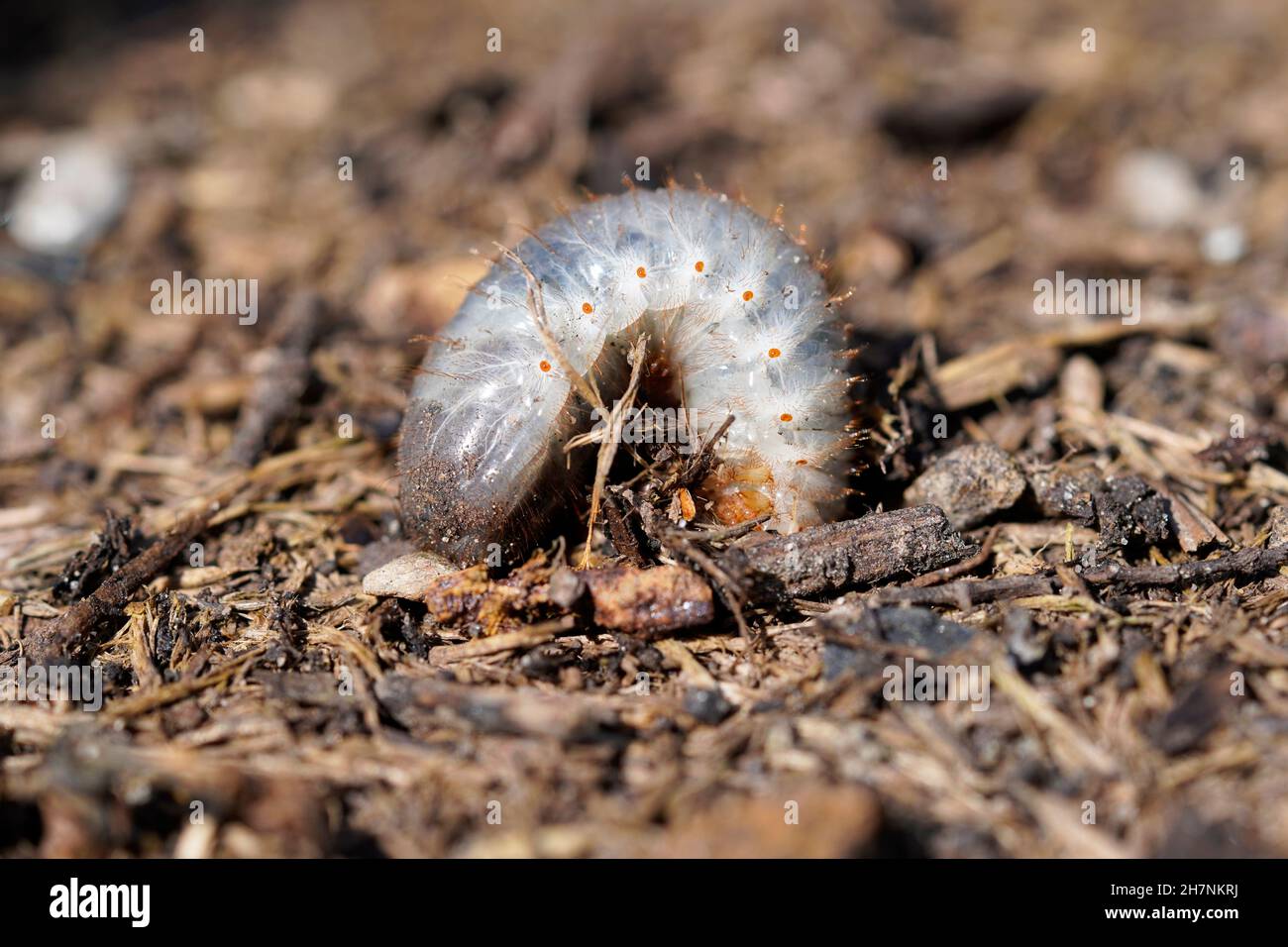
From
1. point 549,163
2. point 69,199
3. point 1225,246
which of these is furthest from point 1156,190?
point 69,199

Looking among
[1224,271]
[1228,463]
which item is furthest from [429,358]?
[1224,271]

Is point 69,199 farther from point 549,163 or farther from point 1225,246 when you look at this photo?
point 1225,246

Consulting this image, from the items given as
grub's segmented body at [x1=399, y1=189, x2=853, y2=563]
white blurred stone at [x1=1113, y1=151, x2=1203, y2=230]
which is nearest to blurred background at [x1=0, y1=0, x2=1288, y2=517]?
white blurred stone at [x1=1113, y1=151, x2=1203, y2=230]

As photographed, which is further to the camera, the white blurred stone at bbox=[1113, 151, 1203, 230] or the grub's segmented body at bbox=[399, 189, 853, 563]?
the white blurred stone at bbox=[1113, 151, 1203, 230]

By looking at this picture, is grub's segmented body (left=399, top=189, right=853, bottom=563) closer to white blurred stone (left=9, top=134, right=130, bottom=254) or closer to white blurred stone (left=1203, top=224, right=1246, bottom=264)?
white blurred stone (left=1203, top=224, right=1246, bottom=264)

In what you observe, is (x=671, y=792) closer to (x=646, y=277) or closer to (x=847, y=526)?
(x=847, y=526)

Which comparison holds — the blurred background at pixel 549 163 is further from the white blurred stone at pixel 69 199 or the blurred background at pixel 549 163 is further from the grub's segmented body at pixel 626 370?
the grub's segmented body at pixel 626 370

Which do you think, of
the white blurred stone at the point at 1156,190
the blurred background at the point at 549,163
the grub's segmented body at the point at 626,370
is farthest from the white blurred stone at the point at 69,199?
the white blurred stone at the point at 1156,190
